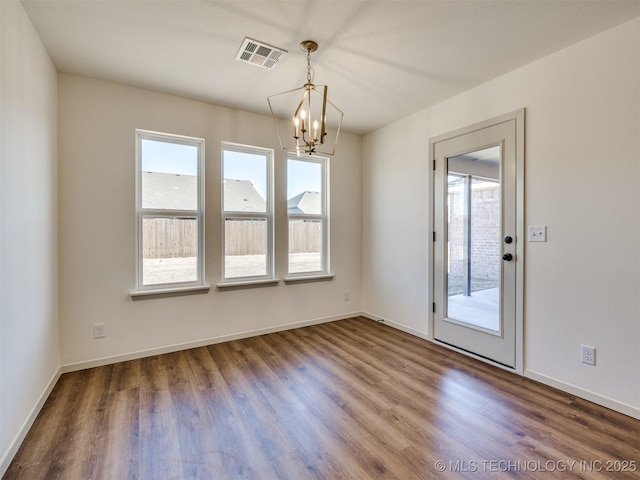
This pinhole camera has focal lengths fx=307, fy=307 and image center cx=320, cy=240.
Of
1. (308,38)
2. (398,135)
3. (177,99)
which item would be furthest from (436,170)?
(177,99)

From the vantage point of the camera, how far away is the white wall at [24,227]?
64.5 inches

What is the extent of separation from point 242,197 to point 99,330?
74.5 inches

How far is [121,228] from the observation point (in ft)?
9.46

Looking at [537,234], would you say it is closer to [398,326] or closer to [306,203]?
[398,326]

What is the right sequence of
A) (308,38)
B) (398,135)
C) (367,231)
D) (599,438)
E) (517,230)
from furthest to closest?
1. (367,231)
2. (398,135)
3. (517,230)
4. (308,38)
5. (599,438)

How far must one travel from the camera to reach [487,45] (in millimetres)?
2289

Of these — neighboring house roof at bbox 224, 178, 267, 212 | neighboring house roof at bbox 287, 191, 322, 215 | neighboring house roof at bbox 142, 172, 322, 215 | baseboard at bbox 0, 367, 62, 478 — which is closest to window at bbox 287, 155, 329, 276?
neighboring house roof at bbox 287, 191, 322, 215

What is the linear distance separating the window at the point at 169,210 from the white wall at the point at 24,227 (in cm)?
69

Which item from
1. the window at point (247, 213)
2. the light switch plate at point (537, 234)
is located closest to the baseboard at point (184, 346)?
the window at point (247, 213)

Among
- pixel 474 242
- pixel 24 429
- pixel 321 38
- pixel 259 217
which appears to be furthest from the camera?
pixel 259 217

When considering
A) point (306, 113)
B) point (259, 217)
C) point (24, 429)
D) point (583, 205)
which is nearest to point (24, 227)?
point (24, 429)

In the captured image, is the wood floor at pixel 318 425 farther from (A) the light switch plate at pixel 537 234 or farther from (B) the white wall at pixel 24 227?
(A) the light switch plate at pixel 537 234

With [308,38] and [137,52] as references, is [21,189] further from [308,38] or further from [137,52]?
[308,38]

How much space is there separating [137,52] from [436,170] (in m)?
2.93
